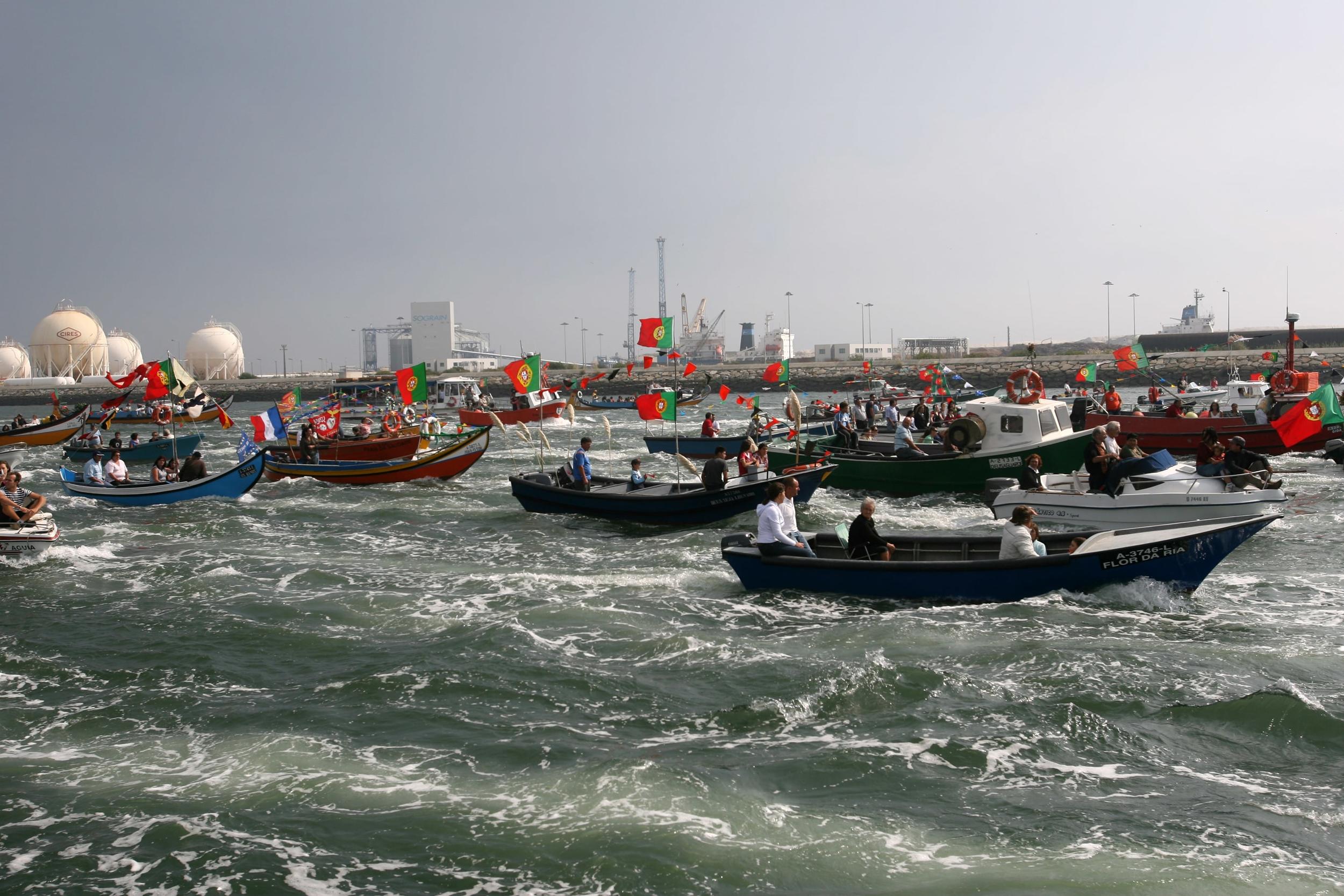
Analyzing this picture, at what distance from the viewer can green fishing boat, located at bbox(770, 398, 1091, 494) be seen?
70.7 feet

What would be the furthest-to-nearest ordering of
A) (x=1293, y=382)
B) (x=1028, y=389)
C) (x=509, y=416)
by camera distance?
(x=509, y=416) → (x=1293, y=382) → (x=1028, y=389)

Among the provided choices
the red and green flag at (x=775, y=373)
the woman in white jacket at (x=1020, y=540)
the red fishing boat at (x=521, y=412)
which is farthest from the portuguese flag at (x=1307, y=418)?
the red fishing boat at (x=521, y=412)

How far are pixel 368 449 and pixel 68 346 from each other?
316ft

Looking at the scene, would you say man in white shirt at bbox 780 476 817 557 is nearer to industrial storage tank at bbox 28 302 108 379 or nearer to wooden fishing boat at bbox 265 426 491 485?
wooden fishing boat at bbox 265 426 491 485

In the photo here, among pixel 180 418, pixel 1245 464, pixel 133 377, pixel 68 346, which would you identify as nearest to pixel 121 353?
pixel 68 346

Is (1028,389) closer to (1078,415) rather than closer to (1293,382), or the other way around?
(1078,415)

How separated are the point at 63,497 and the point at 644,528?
17298mm

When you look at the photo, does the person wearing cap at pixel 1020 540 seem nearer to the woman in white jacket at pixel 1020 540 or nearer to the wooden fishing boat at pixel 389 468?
the woman in white jacket at pixel 1020 540

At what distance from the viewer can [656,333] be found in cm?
2386

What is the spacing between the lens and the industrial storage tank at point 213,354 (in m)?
112

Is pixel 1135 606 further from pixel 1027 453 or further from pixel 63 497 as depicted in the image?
pixel 63 497

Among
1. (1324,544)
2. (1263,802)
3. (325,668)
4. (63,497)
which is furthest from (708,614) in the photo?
(63,497)

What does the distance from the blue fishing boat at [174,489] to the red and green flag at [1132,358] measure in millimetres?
30519

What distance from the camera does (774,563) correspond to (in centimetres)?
1327
